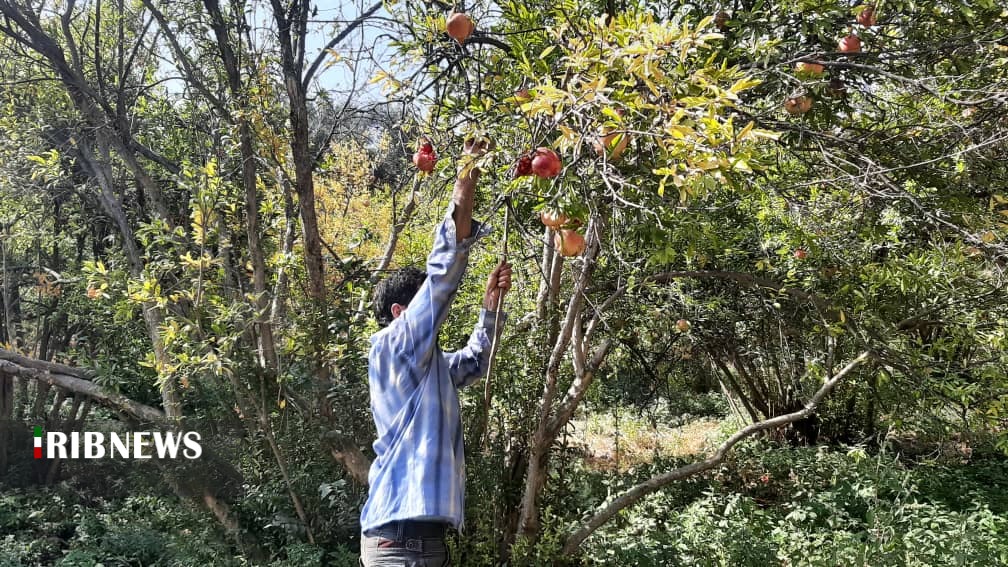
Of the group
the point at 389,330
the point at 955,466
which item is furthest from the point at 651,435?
the point at 389,330

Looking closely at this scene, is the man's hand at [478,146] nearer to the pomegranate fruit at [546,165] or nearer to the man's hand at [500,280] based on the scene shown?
the pomegranate fruit at [546,165]

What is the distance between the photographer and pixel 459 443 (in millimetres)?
1847

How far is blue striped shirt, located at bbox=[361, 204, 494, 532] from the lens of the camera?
5.54 ft

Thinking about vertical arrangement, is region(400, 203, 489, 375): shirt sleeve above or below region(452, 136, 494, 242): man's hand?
below

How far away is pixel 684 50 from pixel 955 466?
596 centimetres

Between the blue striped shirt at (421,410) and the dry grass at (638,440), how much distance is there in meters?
4.78

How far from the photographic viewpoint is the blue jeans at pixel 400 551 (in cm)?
167

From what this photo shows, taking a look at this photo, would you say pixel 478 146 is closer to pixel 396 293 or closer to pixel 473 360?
pixel 396 293

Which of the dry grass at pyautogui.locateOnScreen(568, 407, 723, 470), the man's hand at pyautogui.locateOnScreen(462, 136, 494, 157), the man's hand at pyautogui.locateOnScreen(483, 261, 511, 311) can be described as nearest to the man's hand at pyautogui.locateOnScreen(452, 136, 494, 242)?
the man's hand at pyautogui.locateOnScreen(462, 136, 494, 157)

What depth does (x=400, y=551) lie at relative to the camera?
1678 millimetres

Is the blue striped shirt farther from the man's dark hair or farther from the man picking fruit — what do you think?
the man's dark hair

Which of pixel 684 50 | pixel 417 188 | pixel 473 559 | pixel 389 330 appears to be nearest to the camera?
pixel 684 50

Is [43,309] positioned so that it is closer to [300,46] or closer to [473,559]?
[300,46]

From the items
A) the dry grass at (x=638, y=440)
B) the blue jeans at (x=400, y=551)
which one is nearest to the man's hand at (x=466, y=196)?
the blue jeans at (x=400, y=551)
